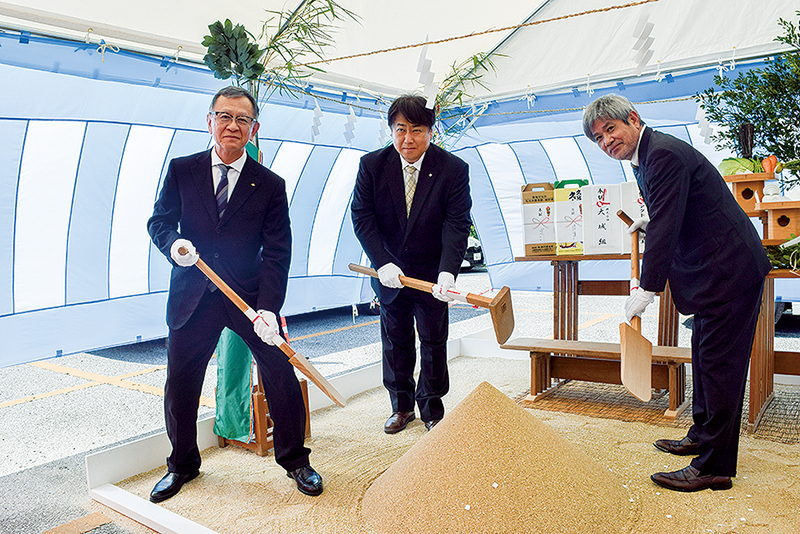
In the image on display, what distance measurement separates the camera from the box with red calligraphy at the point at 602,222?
11.7ft

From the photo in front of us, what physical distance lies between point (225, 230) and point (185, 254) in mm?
203

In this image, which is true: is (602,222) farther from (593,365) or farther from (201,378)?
(201,378)

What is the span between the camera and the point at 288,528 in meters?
1.97

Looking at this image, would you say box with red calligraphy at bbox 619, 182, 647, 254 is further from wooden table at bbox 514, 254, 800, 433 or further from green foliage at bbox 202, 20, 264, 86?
green foliage at bbox 202, 20, 264, 86

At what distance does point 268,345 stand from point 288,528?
2.20 ft

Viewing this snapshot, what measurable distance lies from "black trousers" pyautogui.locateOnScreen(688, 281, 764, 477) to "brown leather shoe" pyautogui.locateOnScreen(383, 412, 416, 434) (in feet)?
4.57

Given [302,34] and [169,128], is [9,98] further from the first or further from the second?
[302,34]

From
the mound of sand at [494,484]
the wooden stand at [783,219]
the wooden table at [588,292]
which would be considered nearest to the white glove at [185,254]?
the mound of sand at [494,484]

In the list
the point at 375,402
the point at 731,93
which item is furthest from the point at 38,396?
the point at 731,93

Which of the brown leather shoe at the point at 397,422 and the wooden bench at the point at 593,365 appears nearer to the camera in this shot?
the brown leather shoe at the point at 397,422

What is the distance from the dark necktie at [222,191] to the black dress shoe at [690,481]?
6.45 feet

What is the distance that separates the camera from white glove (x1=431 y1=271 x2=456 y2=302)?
2.48 metres

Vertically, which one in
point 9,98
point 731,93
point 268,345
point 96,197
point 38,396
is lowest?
point 38,396

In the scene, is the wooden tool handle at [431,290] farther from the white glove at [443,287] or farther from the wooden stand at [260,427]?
the wooden stand at [260,427]
